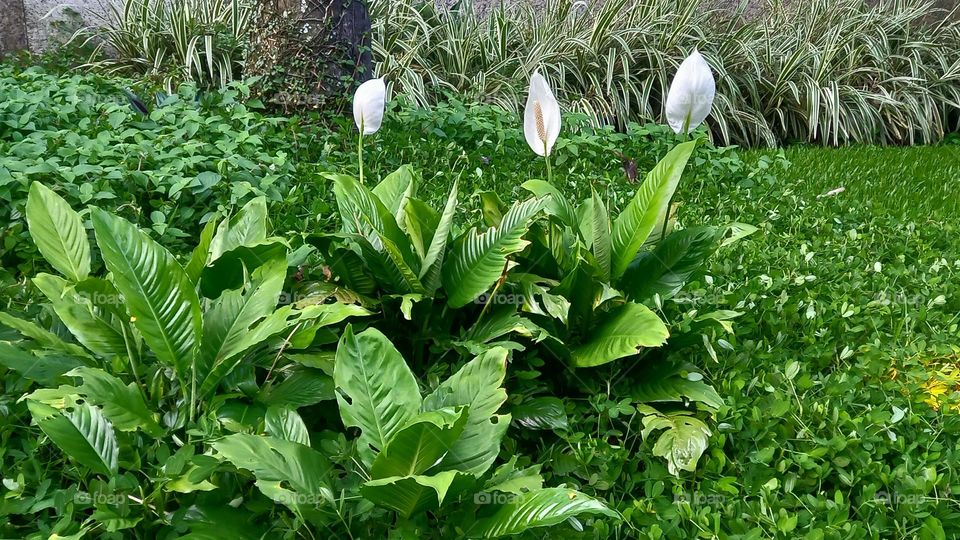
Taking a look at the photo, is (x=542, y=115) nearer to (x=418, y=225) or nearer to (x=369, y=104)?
(x=418, y=225)

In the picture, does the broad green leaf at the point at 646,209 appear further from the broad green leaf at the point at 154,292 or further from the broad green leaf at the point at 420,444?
the broad green leaf at the point at 154,292

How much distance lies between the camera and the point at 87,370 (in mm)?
1713

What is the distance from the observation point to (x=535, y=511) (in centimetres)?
152

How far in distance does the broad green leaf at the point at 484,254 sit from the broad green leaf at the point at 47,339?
94 cm

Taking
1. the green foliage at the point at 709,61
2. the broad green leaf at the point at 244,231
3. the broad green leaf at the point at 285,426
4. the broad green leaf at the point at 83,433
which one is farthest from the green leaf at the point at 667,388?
the green foliage at the point at 709,61

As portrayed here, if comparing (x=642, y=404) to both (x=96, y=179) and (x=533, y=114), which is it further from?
(x=96, y=179)

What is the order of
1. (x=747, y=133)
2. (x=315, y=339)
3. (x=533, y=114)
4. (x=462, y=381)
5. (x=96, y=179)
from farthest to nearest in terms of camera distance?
1. (x=747, y=133)
2. (x=96, y=179)
3. (x=533, y=114)
4. (x=315, y=339)
5. (x=462, y=381)

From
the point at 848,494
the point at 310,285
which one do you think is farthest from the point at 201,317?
the point at 848,494

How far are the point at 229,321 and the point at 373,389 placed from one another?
43cm

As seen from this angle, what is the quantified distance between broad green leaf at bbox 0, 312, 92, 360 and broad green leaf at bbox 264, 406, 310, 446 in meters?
0.55

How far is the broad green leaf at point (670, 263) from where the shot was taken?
2252mm

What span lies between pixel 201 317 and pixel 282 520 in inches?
19.9

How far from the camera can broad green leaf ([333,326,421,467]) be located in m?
1.66

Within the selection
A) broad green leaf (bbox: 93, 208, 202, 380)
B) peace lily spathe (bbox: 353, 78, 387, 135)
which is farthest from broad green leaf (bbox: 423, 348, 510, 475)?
peace lily spathe (bbox: 353, 78, 387, 135)
